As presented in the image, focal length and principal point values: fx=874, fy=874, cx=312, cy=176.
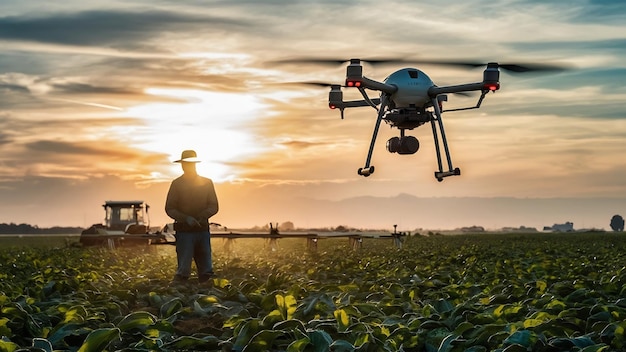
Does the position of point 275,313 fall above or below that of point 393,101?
below

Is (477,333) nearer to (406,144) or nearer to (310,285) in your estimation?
(310,285)

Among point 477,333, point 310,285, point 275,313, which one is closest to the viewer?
point 477,333

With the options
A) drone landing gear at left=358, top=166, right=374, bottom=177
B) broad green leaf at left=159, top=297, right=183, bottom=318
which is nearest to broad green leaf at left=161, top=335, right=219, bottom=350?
broad green leaf at left=159, top=297, right=183, bottom=318

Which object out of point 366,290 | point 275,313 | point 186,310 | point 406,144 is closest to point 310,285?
point 366,290

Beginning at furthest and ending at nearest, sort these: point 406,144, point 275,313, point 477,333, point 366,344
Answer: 1. point 406,144
2. point 275,313
3. point 477,333
4. point 366,344

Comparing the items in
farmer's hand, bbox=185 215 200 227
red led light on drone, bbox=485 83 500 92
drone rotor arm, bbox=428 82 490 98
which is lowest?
farmer's hand, bbox=185 215 200 227

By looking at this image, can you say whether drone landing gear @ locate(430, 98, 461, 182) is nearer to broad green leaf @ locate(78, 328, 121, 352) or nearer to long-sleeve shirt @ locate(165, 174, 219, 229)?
long-sleeve shirt @ locate(165, 174, 219, 229)

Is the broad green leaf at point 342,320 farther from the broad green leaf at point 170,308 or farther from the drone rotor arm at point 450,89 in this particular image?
the drone rotor arm at point 450,89

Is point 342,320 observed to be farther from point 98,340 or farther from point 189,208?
point 189,208
